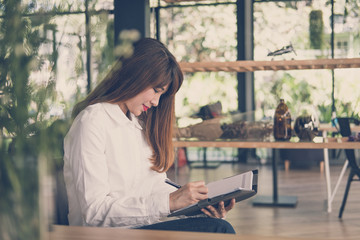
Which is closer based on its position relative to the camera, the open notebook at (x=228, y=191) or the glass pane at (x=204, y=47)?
the open notebook at (x=228, y=191)

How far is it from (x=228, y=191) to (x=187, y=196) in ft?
0.61

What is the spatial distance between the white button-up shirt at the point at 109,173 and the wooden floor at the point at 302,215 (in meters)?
1.20

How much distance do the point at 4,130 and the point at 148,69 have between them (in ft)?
3.22

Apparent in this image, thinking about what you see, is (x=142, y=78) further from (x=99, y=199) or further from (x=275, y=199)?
(x=275, y=199)

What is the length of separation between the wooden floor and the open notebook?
1196 mm

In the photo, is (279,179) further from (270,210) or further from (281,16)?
(281,16)

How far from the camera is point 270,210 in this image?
4.38 metres

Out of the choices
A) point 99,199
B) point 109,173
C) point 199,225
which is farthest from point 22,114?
point 199,225

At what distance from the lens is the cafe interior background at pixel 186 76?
65 cm

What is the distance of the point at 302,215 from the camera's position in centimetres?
419

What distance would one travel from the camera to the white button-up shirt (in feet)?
4.61

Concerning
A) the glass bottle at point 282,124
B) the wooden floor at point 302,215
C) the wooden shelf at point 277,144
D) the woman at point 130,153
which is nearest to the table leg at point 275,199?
the wooden floor at point 302,215

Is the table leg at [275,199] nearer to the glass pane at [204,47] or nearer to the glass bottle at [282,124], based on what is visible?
the glass bottle at [282,124]

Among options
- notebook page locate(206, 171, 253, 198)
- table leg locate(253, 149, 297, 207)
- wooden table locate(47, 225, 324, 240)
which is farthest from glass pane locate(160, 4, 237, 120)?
wooden table locate(47, 225, 324, 240)
